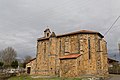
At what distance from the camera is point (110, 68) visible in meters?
54.1

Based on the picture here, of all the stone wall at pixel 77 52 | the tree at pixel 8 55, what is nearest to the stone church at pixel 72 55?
the stone wall at pixel 77 52

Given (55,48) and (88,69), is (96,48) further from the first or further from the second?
(55,48)

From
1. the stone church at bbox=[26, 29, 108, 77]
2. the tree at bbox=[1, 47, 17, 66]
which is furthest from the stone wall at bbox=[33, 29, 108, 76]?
the tree at bbox=[1, 47, 17, 66]

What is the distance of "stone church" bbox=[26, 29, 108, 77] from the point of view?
3677 cm

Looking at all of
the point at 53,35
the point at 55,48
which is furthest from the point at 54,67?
the point at 53,35

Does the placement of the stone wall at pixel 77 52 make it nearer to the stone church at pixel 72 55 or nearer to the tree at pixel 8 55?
the stone church at pixel 72 55

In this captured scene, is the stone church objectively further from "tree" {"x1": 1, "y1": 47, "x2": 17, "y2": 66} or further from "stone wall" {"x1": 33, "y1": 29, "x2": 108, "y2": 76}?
"tree" {"x1": 1, "y1": 47, "x2": 17, "y2": 66}

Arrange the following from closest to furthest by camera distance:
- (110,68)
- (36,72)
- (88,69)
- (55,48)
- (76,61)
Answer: (76,61)
(88,69)
(55,48)
(36,72)
(110,68)

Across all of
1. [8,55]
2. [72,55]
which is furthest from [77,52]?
[8,55]

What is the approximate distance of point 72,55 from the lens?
38.6 m

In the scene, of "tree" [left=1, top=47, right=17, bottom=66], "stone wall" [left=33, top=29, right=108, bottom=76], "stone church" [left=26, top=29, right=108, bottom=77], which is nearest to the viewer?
"stone church" [left=26, top=29, right=108, bottom=77]

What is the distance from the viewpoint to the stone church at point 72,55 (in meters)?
36.8

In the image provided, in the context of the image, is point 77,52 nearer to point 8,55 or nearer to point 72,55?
point 72,55

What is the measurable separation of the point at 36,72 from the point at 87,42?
59.9 ft
